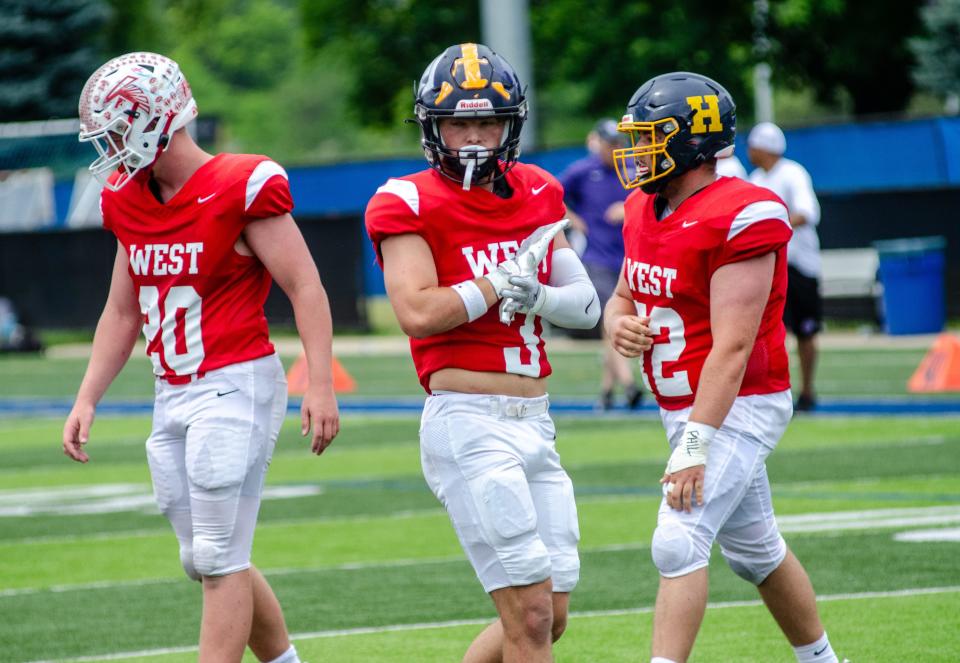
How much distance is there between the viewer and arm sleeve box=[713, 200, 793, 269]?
4844 millimetres

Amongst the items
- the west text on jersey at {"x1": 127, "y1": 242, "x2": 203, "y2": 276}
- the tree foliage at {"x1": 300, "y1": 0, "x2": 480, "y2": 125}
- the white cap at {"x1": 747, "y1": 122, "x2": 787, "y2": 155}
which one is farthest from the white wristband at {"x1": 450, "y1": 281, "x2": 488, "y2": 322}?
the tree foliage at {"x1": 300, "y1": 0, "x2": 480, "y2": 125}

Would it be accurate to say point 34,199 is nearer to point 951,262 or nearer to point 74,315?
point 74,315

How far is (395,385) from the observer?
688 inches

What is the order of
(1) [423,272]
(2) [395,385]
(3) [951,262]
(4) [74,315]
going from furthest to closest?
(4) [74,315] → (3) [951,262] → (2) [395,385] → (1) [423,272]

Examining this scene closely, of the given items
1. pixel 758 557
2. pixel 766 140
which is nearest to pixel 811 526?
pixel 758 557

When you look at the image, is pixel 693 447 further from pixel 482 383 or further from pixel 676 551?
pixel 482 383

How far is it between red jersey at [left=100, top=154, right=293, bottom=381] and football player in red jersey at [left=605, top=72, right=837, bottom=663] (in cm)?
110

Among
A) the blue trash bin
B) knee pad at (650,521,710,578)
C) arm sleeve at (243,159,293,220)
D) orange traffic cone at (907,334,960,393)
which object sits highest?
arm sleeve at (243,159,293,220)

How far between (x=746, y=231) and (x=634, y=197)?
1.88 feet

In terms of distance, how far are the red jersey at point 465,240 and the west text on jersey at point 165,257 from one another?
24.6 inches

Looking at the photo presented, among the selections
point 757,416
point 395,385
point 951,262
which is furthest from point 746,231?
point 951,262

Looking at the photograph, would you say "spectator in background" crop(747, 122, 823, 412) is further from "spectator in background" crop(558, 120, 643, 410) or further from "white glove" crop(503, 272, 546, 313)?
"white glove" crop(503, 272, 546, 313)

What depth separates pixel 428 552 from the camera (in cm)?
844

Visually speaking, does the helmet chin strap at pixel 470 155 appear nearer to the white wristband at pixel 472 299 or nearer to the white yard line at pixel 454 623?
the white wristband at pixel 472 299
